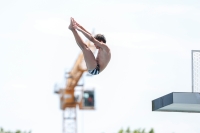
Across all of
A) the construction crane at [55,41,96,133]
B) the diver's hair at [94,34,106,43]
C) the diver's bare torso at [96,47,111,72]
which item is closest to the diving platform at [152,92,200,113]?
the diver's bare torso at [96,47,111,72]

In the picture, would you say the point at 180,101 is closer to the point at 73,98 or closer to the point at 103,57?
the point at 103,57

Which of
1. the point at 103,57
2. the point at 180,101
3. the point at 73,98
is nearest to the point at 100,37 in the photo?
the point at 103,57

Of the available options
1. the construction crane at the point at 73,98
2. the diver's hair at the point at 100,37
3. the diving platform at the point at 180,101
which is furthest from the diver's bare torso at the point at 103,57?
the construction crane at the point at 73,98

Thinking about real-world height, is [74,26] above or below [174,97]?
above

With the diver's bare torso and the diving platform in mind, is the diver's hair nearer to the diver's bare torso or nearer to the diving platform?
the diver's bare torso

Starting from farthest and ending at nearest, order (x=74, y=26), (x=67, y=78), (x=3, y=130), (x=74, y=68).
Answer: (x=67, y=78)
(x=74, y=68)
(x=3, y=130)
(x=74, y=26)

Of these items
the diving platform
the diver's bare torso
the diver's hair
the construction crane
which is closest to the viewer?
the diver's hair

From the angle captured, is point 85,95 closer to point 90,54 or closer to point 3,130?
point 3,130

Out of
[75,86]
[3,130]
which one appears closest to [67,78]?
[75,86]

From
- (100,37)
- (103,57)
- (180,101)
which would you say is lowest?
(180,101)

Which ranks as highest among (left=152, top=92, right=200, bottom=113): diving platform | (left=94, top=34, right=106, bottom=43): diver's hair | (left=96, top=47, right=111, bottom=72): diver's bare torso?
(left=94, top=34, right=106, bottom=43): diver's hair

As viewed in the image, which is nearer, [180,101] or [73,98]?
[180,101]

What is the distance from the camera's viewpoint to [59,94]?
10106cm

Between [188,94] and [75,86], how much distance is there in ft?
243
